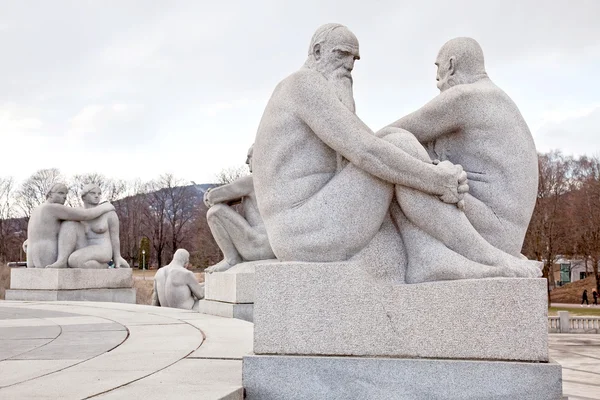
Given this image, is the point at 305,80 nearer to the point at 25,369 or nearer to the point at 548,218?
the point at 25,369

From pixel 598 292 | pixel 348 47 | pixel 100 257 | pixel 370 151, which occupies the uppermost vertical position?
pixel 348 47

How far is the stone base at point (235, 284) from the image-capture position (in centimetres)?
734

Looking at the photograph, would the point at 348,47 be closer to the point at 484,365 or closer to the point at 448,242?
the point at 448,242

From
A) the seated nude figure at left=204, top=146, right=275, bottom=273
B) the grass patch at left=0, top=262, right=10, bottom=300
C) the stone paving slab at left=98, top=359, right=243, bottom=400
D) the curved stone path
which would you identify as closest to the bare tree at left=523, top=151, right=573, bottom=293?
the grass patch at left=0, top=262, right=10, bottom=300

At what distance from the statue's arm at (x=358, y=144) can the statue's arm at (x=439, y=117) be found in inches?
16.6

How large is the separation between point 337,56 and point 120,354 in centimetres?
283

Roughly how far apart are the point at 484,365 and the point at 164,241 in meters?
65.9

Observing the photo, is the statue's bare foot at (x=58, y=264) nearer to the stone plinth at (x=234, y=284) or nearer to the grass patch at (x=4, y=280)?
the grass patch at (x=4, y=280)

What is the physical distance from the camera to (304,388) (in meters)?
3.53

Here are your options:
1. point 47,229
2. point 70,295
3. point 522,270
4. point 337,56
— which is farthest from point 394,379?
point 47,229

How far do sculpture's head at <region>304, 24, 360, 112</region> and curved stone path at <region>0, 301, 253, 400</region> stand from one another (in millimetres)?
2067

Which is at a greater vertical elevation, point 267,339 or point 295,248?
point 295,248

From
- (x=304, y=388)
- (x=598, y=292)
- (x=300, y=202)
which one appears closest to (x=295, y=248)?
(x=300, y=202)

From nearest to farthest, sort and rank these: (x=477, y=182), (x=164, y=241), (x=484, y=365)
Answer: (x=484, y=365) → (x=477, y=182) → (x=164, y=241)
